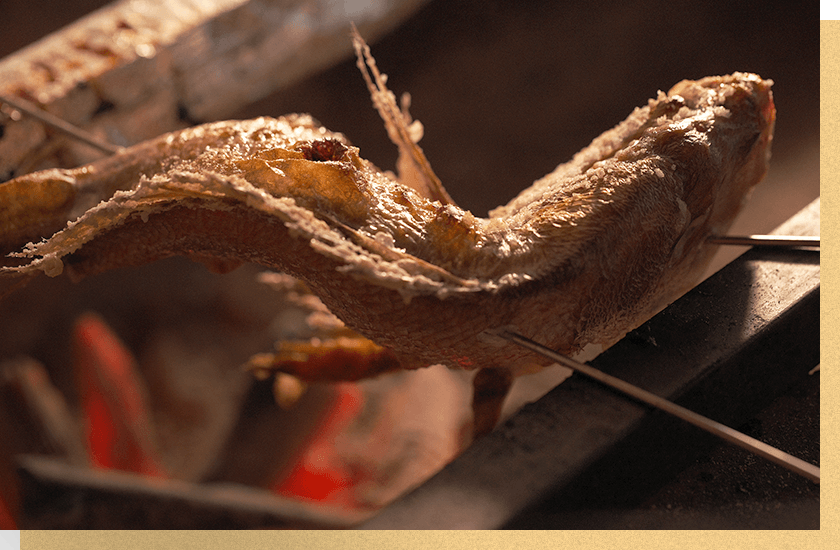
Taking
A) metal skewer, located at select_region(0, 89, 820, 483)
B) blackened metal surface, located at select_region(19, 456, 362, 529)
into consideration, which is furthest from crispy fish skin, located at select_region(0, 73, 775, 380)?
blackened metal surface, located at select_region(19, 456, 362, 529)

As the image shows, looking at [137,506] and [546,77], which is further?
[546,77]

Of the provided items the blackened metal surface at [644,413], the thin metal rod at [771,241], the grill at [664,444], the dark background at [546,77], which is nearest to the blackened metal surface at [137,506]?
the grill at [664,444]

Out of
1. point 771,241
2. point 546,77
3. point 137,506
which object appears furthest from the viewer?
point 546,77

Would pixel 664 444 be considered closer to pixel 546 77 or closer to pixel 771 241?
pixel 771 241

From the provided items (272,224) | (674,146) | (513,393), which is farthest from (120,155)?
(513,393)

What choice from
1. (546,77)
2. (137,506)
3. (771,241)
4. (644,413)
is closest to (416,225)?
(644,413)

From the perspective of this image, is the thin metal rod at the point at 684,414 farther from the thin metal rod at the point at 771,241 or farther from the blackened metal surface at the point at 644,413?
the thin metal rod at the point at 771,241
